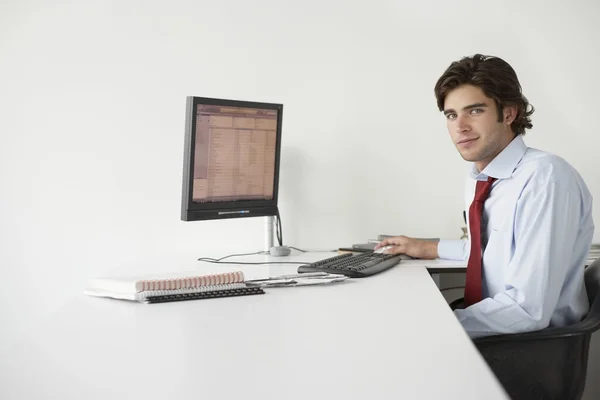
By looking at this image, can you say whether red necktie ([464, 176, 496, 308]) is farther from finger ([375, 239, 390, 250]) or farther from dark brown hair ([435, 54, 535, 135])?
finger ([375, 239, 390, 250])

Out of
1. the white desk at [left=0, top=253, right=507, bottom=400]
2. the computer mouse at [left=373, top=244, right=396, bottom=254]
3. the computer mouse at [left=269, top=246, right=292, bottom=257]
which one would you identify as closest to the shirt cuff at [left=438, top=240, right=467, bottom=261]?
the computer mouse at [left=373, top=244, right=396, bottom=254]

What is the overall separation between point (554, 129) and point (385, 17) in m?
0.98

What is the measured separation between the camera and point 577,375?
1.99m

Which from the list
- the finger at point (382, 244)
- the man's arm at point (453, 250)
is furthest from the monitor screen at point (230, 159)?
the man's arm at point (453, 250)

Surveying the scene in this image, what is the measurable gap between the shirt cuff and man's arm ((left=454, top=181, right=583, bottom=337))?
0.72m

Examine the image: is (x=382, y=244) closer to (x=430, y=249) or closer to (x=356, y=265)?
(x=430, y=249)

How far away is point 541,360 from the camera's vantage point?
1991 millimetres


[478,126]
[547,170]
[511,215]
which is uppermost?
[478,126]

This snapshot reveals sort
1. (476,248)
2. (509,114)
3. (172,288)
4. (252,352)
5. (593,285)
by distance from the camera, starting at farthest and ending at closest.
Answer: (509,114) → (476,248) → (593,285) → (172,288) → (252,352)

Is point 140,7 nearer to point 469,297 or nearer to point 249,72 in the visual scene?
point 249,72

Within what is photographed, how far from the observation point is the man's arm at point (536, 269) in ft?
6.60

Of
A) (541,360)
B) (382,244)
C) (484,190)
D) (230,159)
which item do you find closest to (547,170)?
(484,190)

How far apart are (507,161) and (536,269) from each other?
0.48 m

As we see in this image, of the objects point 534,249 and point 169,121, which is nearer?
point 534,249
